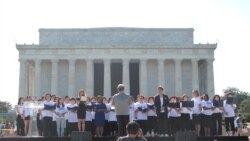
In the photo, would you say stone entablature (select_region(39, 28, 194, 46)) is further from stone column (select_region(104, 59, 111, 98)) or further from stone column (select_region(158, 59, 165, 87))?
stone column (select_region(104, 59, 111, 98))

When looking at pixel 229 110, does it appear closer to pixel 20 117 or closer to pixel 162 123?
pixel 162 123

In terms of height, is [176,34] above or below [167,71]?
above

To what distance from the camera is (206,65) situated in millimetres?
65188

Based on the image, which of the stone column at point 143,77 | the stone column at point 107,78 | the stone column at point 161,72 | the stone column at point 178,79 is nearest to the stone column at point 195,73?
the stone column at point 178,79

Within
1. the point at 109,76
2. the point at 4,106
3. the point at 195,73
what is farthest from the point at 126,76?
the point at 4,106

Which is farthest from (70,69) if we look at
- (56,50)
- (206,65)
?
(206,65)

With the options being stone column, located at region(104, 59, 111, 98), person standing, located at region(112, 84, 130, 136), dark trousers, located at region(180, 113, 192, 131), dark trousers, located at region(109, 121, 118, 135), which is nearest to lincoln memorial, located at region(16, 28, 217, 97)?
stone column, located at region(104, 59, 111, 98)

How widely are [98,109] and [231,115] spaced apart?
7.09m

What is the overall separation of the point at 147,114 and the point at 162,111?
1.68 m

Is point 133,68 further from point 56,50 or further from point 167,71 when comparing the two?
point 56,50

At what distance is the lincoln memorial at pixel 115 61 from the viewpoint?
2501 inches

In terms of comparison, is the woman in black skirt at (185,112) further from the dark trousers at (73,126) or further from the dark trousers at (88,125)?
the dark trousers at (73,126)

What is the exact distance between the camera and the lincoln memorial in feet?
208

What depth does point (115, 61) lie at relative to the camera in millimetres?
66125
